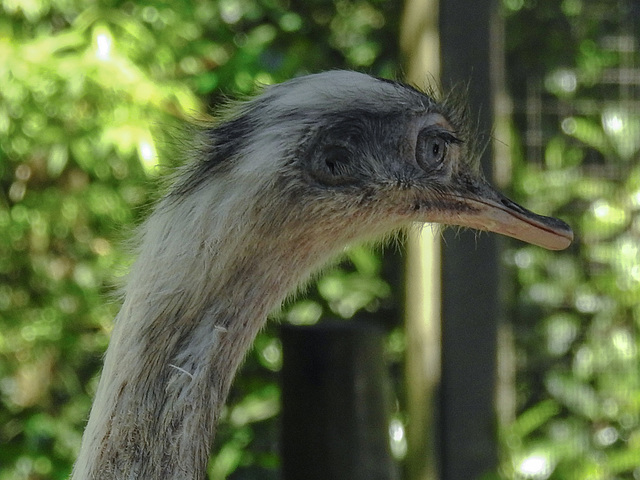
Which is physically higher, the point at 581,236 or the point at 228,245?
the point at 581,236

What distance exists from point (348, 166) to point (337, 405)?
0.51 metres

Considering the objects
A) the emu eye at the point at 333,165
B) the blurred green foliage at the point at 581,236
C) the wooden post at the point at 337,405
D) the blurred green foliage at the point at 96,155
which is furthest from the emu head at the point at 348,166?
the blurred green foliage at the point at 581,236

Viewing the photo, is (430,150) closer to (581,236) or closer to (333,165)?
(333,165)

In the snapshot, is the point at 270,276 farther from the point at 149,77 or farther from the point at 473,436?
the point at 149,77

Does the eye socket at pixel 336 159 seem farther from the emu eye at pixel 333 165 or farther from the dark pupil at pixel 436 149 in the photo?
the dark pupil at pixel 436 149

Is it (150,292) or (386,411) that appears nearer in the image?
(150,292)

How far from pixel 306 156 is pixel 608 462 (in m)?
1.52

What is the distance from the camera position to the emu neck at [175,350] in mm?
997

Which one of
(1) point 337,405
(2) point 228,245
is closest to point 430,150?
(2) point 228,245

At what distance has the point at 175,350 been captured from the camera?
1.01 metres

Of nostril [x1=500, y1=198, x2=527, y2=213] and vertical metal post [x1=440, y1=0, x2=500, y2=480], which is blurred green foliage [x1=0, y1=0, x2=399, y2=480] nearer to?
vertical metal post [x1=440, y1=0, x2=500, y2=480]

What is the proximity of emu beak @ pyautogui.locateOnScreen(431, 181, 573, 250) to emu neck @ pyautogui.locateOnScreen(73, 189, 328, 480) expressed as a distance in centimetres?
31

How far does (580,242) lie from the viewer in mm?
2416

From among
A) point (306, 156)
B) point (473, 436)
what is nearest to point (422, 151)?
point (306, 156)
